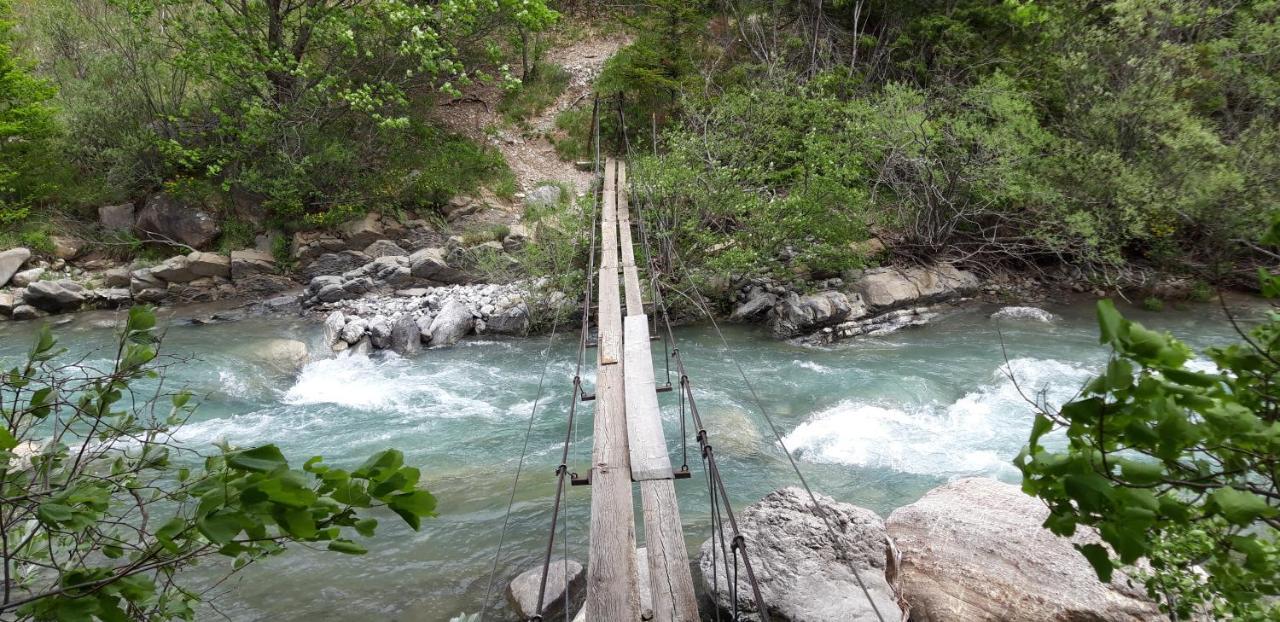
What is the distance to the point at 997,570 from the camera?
2.80m

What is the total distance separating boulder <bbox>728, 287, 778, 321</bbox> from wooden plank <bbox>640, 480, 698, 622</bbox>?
22.2ft

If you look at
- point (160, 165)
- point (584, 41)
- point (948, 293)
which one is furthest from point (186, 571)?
point (584, 41)

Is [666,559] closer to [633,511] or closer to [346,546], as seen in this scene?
[633,511]

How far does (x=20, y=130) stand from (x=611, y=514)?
1416 cm

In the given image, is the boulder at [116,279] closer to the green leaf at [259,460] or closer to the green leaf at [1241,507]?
the green leaf at [259,460]

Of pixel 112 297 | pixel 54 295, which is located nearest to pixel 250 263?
pixel 112 297

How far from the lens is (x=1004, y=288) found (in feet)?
32.2

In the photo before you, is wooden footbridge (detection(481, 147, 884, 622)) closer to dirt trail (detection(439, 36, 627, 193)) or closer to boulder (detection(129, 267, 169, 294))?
dirt trail (detection(439, 36, 627, 193))

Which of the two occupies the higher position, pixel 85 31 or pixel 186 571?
pixel 85 31

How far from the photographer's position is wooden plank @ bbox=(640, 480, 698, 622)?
6.21 feet

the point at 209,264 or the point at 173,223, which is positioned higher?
the point at 173,223

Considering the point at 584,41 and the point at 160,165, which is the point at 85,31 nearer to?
the point at 160,165

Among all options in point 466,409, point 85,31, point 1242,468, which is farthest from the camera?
point 85,31

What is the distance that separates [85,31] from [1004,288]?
56.2 feet
